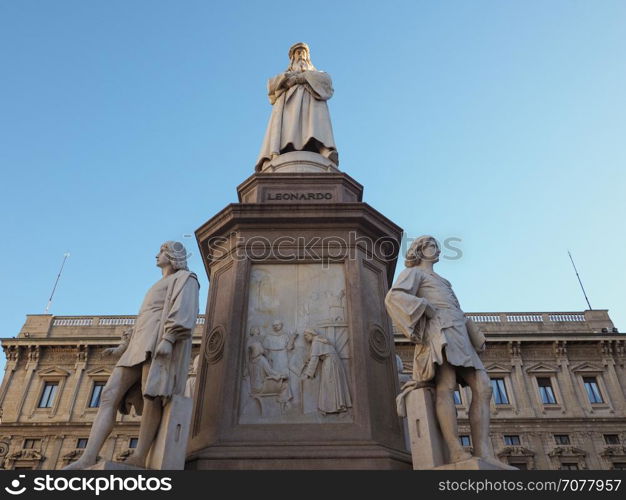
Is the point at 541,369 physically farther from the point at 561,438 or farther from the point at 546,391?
the point at 561,438

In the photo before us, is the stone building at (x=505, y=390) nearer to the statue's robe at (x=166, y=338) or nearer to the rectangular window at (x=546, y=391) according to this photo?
the rectangular window at (x=546, y=391)

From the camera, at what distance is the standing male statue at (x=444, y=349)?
5.44 m

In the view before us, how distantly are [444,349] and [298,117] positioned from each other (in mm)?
6370

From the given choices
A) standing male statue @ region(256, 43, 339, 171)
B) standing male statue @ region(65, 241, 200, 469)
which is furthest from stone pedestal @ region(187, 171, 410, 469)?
standing male statue @ region(256, 43, 339, 171)

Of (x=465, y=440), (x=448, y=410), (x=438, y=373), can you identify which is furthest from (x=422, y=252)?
(x=465, y=440)

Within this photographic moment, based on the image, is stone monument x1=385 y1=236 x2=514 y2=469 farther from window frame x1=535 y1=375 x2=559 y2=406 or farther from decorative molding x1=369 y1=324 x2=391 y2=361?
window frame x1=535 y1=375 x2=559 y2=406

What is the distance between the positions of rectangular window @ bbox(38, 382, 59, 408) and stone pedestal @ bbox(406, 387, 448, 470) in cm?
3026

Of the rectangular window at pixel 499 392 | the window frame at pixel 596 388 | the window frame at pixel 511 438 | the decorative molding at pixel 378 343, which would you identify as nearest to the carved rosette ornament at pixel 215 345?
the decorative molding at pixel 378 343

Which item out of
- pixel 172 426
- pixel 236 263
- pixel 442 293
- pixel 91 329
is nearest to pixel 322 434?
pixel 172 426

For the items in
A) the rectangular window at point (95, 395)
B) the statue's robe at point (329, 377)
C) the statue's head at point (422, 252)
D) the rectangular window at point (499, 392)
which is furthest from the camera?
the rectangular window at point (95, 395)

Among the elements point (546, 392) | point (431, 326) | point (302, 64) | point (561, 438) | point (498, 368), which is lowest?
point (431, 326)

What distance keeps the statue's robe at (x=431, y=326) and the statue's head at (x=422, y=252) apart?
1.44 ft

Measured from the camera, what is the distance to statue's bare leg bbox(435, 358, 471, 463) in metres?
5.23

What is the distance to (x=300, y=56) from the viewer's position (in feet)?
41.3
